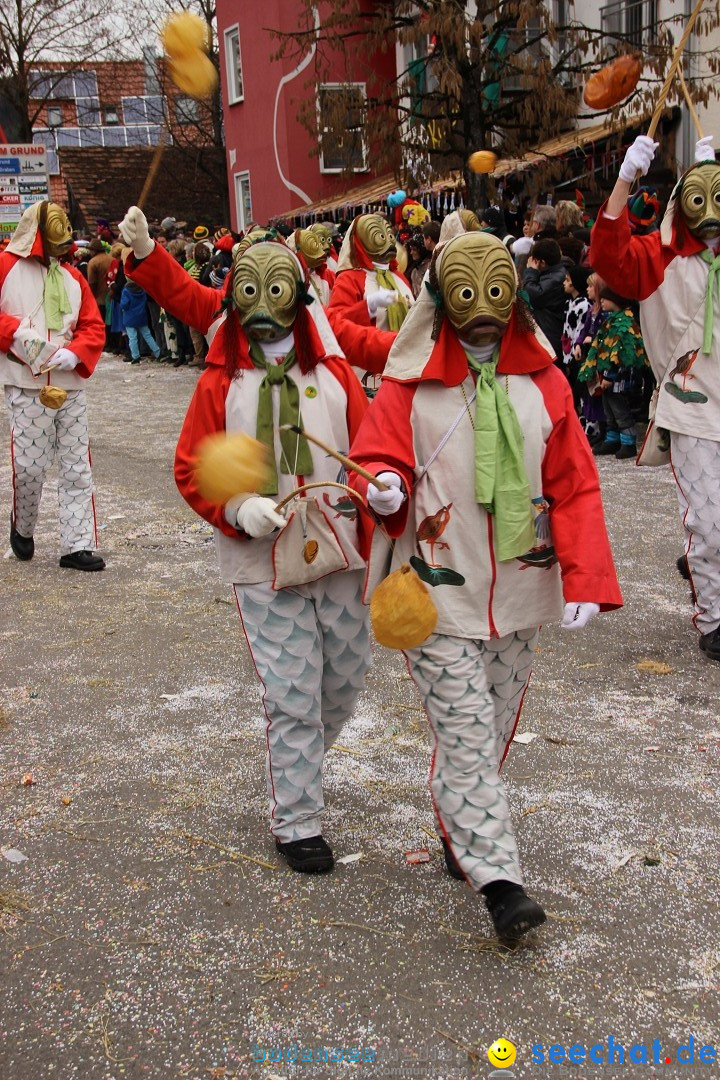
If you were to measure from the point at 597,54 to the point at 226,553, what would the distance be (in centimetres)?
1454

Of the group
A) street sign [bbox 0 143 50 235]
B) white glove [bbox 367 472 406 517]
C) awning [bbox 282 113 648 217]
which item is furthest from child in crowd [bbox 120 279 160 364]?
white glove [bbox 367 472 406 517]

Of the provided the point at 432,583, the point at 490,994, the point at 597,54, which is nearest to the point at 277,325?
the point at 432,583

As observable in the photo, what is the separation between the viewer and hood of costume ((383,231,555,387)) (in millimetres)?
3002

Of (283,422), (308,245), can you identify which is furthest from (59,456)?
(283,422)

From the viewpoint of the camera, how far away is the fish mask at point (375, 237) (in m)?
7.08

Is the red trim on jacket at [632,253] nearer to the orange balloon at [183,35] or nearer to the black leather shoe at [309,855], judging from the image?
the orange balloon at [183,35]

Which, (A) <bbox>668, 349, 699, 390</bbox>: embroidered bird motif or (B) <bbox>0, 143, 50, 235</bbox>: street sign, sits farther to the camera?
(B) <bbox>0, 143, 50, 235</bbox>: street sign

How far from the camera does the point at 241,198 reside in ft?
91.6

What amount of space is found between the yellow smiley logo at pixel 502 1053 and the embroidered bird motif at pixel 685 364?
10.7ft

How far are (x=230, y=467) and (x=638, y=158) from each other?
236cm

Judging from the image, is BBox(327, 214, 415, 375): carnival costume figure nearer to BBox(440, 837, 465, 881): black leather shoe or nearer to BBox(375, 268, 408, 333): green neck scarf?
BBox(375, 268, 408, 333): green neck scarf

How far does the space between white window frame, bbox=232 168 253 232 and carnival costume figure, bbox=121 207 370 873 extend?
24502mm

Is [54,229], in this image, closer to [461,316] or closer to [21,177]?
[461,316]

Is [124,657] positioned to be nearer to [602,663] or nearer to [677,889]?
[602,663]
